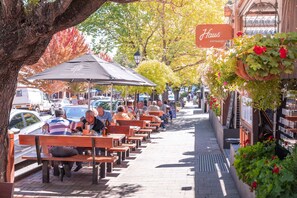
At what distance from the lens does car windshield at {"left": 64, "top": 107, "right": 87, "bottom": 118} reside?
719 inches

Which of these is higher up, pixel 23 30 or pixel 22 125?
pixel 23 30

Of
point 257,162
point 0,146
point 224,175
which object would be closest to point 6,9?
point 0,146

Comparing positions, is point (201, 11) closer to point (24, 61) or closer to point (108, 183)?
point (108, 183)

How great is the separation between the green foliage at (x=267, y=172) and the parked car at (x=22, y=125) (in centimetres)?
581

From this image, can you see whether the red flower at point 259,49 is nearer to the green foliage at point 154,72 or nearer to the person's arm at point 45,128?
the person's arm at point 45,128

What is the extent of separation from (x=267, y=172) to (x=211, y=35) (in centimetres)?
636

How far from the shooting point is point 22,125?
11.6 m

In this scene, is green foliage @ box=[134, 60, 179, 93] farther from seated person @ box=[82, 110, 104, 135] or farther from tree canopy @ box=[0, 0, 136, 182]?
tree canopy @ box=[0, 0, 136, 182]

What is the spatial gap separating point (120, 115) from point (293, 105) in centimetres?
956

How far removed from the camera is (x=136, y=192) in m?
8.52

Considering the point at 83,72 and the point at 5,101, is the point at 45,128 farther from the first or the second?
the point at 5,101

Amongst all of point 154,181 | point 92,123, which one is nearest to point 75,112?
point 92,123

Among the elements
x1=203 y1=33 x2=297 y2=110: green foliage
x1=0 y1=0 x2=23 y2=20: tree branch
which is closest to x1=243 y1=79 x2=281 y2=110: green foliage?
x1=203 y1=33 x2=297 y2=110: green foliage

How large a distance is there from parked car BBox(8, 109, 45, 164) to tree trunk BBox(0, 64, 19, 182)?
453cm
